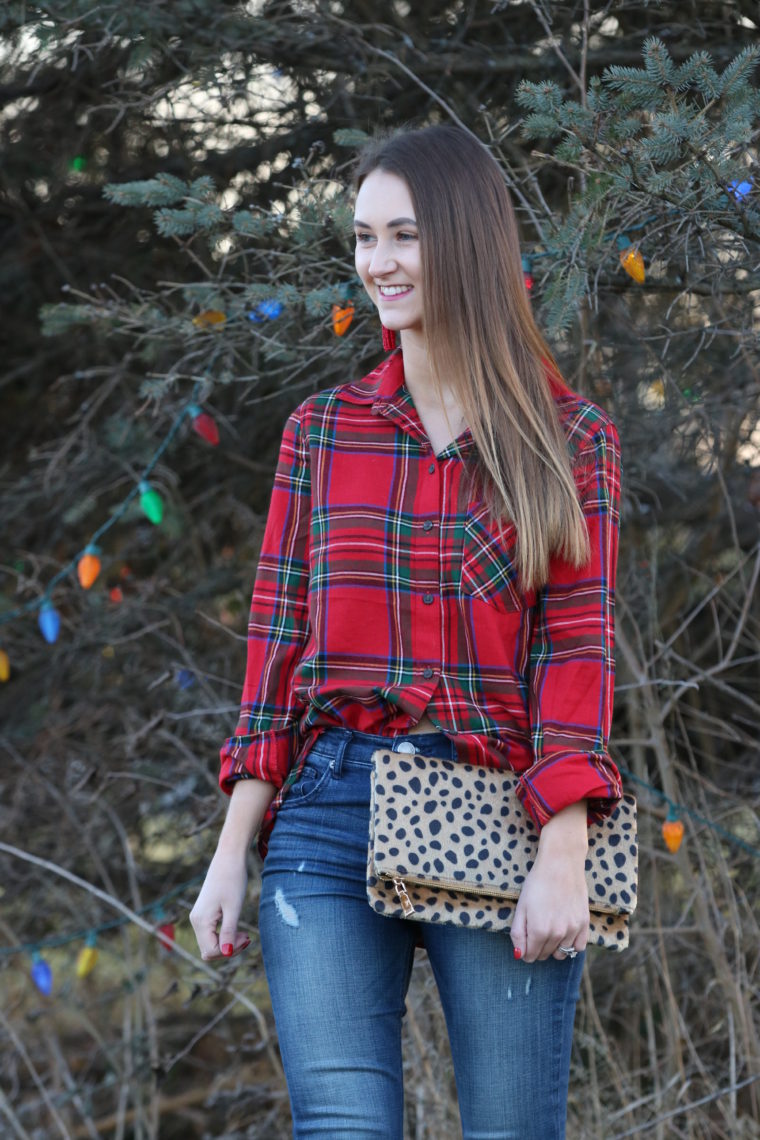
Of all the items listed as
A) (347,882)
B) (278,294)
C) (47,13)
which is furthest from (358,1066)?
(47,13)

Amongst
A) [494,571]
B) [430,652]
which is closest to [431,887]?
[430,652]

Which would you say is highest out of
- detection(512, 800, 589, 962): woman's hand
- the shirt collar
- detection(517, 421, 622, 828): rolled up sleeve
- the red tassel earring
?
the red tassel earring

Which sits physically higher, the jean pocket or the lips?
the lips

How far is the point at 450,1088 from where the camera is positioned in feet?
10.5

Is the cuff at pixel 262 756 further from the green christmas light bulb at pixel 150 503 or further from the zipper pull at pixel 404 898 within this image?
the green christmas light bulb at pixel 150 503

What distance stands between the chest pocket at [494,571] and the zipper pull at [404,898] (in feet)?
1.30

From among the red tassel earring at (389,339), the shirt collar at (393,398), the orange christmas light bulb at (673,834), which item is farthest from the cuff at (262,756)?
the orange christmas light bulb at (673,834)

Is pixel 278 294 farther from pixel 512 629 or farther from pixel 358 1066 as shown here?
pixel 358 1066

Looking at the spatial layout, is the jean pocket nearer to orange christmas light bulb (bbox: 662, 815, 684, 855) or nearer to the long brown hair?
the long brown hair

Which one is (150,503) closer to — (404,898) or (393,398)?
(393,398)

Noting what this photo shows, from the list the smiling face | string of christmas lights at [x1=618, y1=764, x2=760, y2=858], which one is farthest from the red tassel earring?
string of christmas lights at [x1=618, y1=764, x2=760, y2=858]

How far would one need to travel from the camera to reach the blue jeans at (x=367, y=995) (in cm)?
162

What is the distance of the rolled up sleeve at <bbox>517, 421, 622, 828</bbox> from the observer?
1602 millimetres

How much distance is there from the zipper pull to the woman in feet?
0.29
